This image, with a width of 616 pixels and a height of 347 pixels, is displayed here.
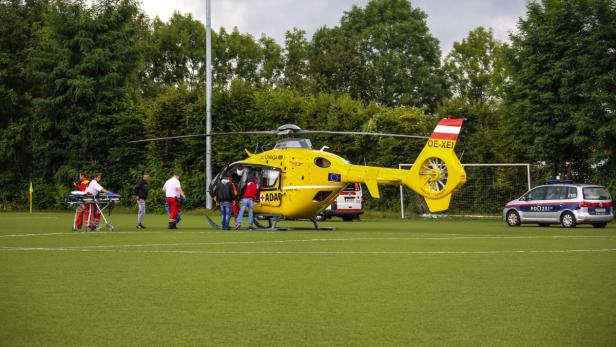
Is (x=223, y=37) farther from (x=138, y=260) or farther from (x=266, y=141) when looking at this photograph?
(x=138, y=260)

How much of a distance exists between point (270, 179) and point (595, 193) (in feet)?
37.7

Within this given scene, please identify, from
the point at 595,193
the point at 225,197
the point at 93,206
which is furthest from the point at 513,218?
the point at 93,206

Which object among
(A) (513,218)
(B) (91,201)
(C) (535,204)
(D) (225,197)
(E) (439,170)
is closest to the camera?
(E) (439,170)

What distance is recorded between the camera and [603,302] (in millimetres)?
10375

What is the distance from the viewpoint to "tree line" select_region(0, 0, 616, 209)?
35.1 m

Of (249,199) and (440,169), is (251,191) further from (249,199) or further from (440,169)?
(440,169)

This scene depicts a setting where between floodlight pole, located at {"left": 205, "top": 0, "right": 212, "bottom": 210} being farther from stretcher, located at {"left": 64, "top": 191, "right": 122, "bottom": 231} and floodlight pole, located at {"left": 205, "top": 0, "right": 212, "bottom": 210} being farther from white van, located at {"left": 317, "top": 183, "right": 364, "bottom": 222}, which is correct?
stretcher, located at {"left": 64, "top": 191, "right": 122, "bottom": 231}

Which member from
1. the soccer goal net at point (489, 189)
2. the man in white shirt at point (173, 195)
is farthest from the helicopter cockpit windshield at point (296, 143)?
the soccer goal net at point (489, 189)

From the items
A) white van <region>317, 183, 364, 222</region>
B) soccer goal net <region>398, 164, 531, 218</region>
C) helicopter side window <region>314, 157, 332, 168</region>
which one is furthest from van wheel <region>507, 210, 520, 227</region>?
helicopter side window <region>314, 157, 332, 168</region>

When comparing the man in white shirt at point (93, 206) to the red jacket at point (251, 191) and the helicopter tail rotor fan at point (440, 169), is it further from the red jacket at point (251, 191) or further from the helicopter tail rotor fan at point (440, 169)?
the helicopter tail rotor fan at point (440, 169)

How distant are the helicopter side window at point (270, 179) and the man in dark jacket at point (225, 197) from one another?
1.38 metres

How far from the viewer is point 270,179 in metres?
29.1

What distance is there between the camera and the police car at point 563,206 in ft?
99.1

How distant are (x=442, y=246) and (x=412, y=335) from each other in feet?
38.3
